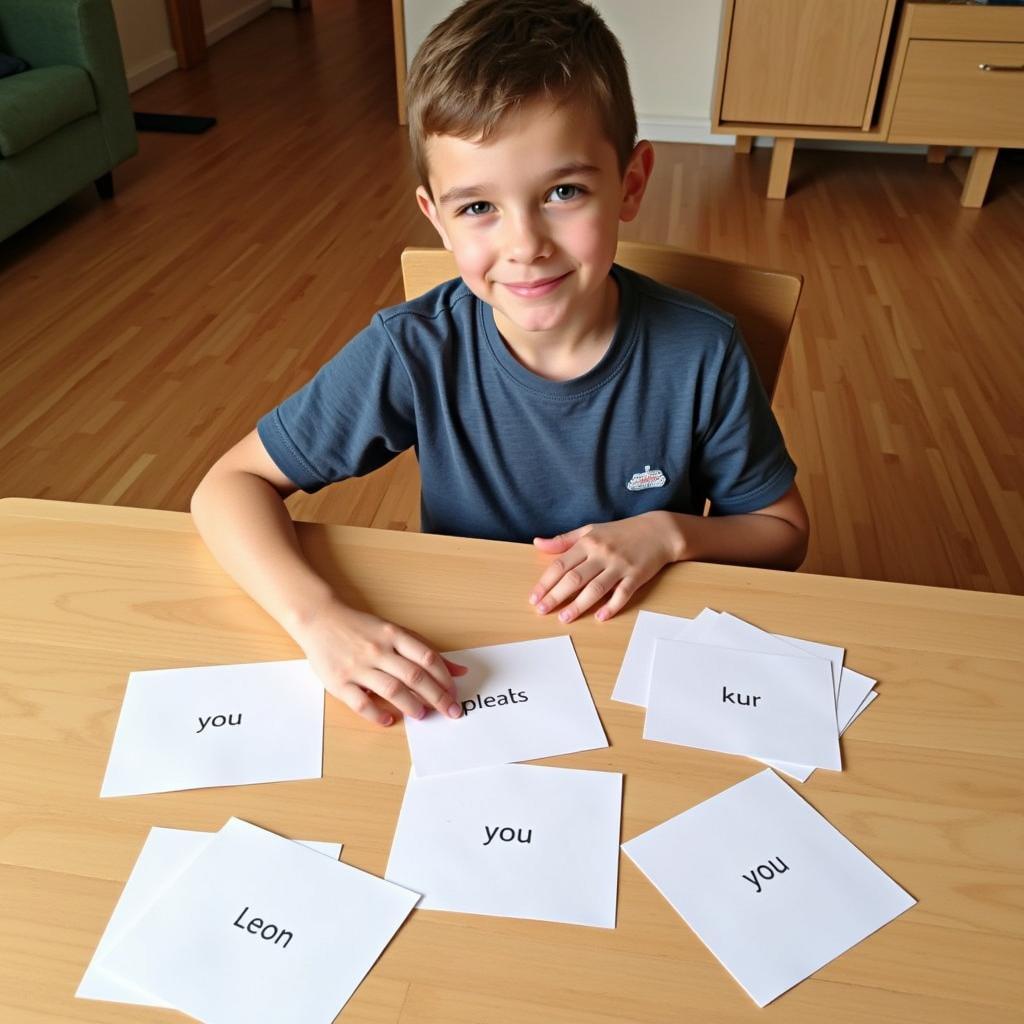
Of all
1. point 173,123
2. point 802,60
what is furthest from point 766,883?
point 173,123

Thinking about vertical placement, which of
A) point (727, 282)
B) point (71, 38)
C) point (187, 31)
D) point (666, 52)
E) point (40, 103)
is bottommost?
point (187, 31)

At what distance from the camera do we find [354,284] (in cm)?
302

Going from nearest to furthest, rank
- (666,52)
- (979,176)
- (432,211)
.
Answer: (432,211), (979,176), (666,52)

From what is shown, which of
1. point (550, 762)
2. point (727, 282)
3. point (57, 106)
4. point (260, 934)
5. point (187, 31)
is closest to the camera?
point (260, 934)

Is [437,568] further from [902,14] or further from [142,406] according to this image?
[902,14]

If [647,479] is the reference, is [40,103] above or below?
below

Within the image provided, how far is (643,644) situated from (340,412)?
416 millimetres

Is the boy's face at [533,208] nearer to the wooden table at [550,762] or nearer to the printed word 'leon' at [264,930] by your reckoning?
the wooden table at [550,762]

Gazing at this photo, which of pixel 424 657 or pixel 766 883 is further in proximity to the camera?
pixel 424 657

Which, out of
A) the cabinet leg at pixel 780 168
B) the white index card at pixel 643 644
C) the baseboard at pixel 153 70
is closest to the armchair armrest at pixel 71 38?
the baseboard at pixel 153 70

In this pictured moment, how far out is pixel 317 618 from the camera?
0.76m

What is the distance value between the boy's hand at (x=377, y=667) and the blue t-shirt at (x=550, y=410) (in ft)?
0.85

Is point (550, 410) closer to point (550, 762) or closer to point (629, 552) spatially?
point (629, 552)

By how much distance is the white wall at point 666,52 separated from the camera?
12.7 feet
